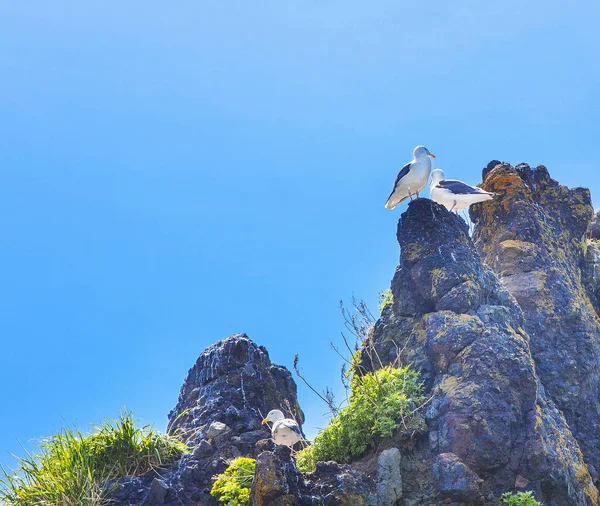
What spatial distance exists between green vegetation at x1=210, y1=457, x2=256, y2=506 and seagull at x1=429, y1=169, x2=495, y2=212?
6.58m

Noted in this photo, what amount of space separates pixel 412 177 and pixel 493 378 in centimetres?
471

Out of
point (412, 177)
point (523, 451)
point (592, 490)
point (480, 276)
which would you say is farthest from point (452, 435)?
point (412, 177)

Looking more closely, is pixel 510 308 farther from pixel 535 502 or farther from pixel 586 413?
pixel 535 502

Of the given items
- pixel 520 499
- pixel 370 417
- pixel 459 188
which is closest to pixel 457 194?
pixel 459 188

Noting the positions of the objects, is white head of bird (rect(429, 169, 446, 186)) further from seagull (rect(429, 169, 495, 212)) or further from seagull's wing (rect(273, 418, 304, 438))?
seagull's wing (rect(273, 418, 304, 438))

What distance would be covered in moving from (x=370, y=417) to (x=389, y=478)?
1032mm

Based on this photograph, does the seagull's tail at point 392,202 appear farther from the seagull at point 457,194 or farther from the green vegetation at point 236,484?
the green vegetation at point 236,484

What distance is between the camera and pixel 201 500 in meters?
9.84

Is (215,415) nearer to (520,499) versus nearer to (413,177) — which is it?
(520,499)

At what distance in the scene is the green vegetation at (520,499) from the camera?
7.98 metres

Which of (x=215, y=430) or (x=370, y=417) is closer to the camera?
(x=370, y=417)

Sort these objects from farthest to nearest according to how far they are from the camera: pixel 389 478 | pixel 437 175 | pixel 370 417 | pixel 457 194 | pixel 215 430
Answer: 1. pixel 437 175
2. pixel 457 194
3. pixel 215 430
4. pixel 370 417
5. pixel 389 478

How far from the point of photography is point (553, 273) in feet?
40.7

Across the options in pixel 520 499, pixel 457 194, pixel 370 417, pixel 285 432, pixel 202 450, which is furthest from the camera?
pixel 457 194
